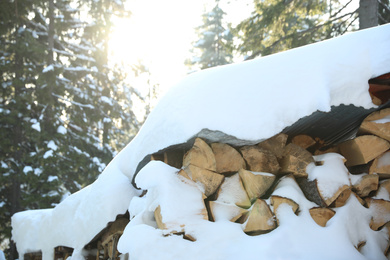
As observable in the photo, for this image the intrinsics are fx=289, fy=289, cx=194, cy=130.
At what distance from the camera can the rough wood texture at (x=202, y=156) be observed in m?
2.21

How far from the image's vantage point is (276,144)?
2.34m

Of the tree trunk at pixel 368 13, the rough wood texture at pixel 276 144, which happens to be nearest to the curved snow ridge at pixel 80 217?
the rough wood texture at pixel 276 144

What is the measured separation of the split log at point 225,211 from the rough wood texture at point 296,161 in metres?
0.48

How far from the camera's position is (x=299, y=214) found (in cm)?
202

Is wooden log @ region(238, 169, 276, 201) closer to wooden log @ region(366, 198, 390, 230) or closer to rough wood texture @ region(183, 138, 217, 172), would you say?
rough wood texture @ region(183, 138, 217, 172)

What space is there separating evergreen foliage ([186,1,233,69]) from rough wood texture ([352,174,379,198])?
15.3 meters

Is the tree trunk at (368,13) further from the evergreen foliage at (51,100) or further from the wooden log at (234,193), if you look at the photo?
the evergreen foliage at (51,100)

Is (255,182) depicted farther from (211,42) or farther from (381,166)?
(211,42)

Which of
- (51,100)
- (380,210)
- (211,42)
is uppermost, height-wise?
(211,42)

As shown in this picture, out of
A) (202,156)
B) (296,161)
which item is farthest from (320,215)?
(202,156)

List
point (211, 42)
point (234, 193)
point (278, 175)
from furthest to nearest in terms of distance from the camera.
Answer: point (211, 42), point (278, 175), point (234, 193)

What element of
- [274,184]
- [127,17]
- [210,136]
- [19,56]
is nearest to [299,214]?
[274,184]

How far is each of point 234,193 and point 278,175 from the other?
1.37 feet

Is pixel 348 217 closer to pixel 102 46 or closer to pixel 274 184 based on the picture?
pixel 274 184
